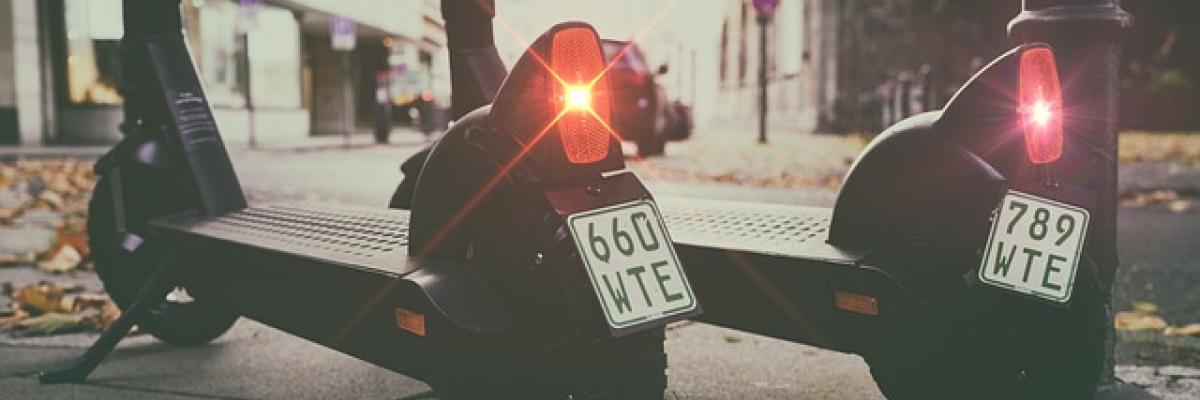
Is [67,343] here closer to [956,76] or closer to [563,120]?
[563,120]

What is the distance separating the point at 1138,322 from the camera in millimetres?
3531

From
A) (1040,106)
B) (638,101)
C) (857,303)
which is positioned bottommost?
(857,303)

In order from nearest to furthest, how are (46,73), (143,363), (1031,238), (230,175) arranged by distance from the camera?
(1031,238) < (143,363) < (230,175) < (46,73)

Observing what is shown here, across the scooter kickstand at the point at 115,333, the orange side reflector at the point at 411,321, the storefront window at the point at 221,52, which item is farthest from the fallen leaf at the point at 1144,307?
the storefront window at the point at 221,52

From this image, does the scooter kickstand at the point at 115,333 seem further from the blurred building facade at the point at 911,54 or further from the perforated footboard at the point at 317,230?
the blurred building facade at the point at 911,54

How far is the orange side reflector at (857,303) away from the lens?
2.10 metres

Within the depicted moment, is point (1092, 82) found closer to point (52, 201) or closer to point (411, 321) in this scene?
point (411, 321)

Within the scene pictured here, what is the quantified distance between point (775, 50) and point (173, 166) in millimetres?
27462

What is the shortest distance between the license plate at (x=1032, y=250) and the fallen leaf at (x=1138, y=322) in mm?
1544

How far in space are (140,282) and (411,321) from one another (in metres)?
1.60

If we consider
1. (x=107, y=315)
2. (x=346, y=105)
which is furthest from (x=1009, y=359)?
(x=346, y=105)

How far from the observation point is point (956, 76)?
24625 millimetres

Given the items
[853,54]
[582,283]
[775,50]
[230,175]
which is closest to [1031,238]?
[582,283]

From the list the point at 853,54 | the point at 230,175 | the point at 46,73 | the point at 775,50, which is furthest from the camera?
the point at 775,50
